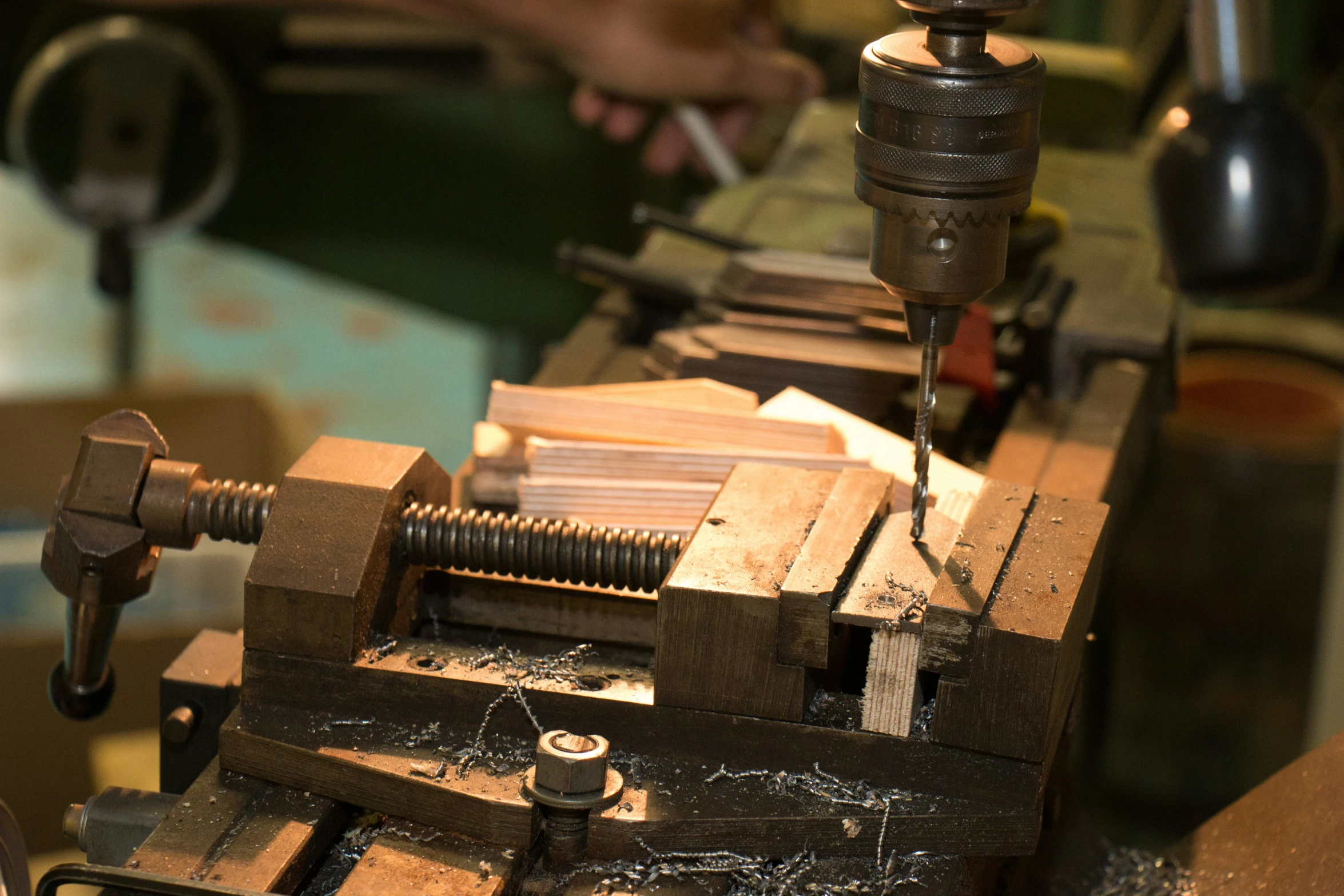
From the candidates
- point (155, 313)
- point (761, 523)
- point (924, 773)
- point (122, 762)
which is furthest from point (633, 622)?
point (155, 313)

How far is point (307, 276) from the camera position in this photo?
4551 millimetres

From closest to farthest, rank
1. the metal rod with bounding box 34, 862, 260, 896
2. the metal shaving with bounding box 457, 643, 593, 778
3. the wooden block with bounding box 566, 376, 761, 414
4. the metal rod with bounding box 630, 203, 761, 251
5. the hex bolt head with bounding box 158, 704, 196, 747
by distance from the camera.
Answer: the metal rod with bounding box 34, 862, 260, 896
the metal shaving with bounding box 457, 643, 593, 778
the hex bolt head with bounding box 158, 704, 196, 747
the wooden block with bounding box 566, 376, 761, 414
the metal rod with bounding box 630, 203, 761, 251

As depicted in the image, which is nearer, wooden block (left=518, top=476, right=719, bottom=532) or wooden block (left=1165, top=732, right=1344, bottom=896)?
wooden block (left=1165, top=732, right=1344, bottom=896)

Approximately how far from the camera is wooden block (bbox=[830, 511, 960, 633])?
86cm

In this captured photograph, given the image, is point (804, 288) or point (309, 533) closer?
point (309, 533)

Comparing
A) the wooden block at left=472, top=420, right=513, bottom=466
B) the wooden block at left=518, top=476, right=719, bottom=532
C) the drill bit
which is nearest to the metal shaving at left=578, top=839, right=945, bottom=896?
the drill bit

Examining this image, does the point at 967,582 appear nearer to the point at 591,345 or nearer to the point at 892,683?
the point at 892,683

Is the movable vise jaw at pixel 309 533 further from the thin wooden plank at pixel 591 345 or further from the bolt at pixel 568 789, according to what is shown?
the thin wooden plank at pixel 591 345

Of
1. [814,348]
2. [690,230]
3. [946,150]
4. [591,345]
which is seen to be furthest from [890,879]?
[690,230]

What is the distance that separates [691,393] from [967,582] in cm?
48

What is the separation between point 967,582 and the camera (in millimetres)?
882

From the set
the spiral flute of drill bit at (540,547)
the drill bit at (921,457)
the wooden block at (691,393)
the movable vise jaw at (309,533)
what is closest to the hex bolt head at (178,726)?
the movable vise jaw at (309,533)

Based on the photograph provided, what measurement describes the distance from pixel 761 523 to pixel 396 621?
273 millimetres

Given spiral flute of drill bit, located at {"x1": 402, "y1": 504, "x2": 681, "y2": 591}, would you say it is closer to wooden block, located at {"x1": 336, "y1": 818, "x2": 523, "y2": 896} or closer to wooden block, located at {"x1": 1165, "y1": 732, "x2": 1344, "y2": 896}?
wooden block, located at {"x1": 336, "y1": 818, "x2": 523, "y2": 896}
